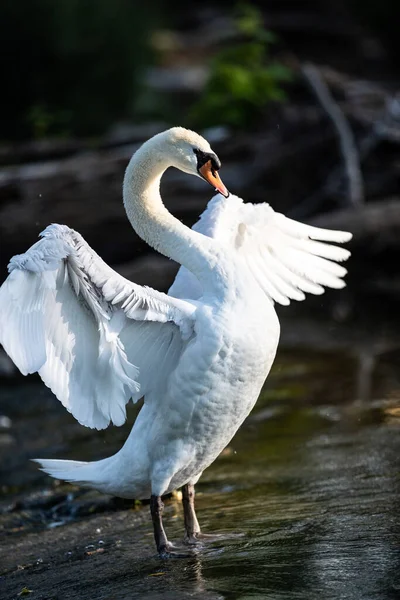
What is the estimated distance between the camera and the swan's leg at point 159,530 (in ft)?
16.6

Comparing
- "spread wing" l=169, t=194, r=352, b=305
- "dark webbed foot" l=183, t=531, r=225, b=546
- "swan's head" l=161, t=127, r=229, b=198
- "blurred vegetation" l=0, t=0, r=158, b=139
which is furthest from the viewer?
"blurred vegetation" l=0, t=0, r=158, b=139

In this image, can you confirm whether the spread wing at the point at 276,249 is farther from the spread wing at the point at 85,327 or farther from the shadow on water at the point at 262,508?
the shadow on water at the point at 262,508

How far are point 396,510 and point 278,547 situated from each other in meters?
0.67

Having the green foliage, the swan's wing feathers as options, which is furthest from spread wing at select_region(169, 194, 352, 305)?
the green foliage

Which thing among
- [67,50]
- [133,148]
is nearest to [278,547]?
[133,148]

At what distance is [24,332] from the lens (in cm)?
465

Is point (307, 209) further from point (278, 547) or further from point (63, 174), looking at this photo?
point (278, 547)

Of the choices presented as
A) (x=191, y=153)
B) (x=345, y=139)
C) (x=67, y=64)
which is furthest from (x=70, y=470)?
(x=67, y=64)

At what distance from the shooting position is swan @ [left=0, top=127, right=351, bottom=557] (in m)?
4.68

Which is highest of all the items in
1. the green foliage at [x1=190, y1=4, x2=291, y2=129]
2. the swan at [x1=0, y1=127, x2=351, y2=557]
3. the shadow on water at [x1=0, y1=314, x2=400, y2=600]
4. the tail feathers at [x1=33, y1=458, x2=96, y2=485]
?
the green foliage at [x1=190, y1=4, x2=291, y2=129]

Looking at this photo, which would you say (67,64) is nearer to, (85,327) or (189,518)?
(189,518)

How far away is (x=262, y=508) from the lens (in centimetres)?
570

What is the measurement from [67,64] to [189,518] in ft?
66.6

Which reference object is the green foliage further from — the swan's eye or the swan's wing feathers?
the swan's eye
